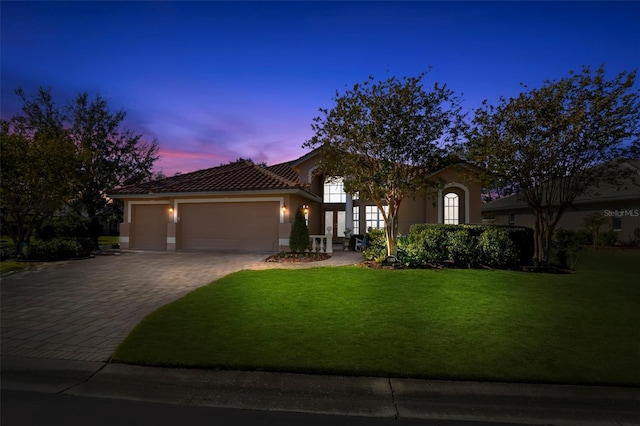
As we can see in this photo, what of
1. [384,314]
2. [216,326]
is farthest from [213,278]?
[384,314]

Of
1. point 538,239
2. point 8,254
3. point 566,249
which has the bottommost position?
point 8,254

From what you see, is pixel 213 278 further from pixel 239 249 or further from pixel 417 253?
pixel 239 249

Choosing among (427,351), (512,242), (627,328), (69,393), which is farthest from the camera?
(512,242)

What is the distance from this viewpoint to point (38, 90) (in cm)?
2259

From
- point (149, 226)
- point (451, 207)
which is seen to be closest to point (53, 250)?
point (149, 226)

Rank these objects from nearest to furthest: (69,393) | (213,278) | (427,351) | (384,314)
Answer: (69,393) → (427,351) → (384,314) → (213,278)

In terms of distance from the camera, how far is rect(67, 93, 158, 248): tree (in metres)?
23.3

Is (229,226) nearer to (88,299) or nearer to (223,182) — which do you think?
(223,182)

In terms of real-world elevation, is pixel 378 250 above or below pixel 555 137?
below

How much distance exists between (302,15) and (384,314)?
853 centimetres

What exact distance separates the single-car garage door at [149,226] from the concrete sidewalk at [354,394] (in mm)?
15271

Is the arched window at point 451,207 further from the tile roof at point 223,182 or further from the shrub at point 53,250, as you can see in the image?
the shrub at point 53,250

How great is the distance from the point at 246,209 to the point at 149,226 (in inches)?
231

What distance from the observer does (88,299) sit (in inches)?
299
